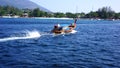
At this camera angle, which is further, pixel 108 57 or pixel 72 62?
pixel 108 57

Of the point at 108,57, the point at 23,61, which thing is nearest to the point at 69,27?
the point at 108,57

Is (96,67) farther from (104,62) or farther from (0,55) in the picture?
(0,55)

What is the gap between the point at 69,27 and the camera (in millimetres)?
54219

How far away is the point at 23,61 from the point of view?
2144 centimetres

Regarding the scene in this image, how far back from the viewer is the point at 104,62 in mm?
22047

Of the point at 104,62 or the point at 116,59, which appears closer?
Result: the point at 104,62

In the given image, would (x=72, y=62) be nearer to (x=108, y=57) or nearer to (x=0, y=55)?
(x=108, y=57)

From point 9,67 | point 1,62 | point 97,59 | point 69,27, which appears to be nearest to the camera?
point 9,67

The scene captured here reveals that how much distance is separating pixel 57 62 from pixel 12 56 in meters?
4.59

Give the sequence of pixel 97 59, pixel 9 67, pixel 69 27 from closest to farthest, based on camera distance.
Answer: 1. pixel 9 67
2. pixel 97 59
3. pixel 69 27

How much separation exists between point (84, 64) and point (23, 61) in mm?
4902

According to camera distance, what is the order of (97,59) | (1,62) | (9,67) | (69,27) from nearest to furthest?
(9,67), (1,62), (97,59), (69,27)

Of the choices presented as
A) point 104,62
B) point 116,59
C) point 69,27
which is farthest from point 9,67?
point 69,27

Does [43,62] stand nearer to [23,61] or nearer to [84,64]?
[23,61]
